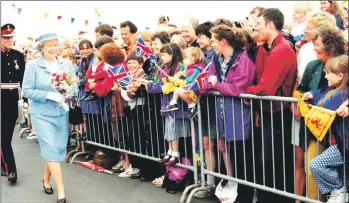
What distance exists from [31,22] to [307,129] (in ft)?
42.5

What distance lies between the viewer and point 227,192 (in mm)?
5422

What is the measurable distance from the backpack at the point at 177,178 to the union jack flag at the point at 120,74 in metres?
1.32

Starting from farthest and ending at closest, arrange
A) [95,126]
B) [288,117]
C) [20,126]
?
[20,126] < [95,126] < [288,117]

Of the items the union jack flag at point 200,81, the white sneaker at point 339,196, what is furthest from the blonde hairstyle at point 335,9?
the white sneaker at point 339,196

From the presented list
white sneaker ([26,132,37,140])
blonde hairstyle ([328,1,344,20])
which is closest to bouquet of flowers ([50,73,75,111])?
blonde hairstyle ([328,1,344,20])

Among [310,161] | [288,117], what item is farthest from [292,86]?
[310,161]

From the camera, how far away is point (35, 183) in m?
6.54

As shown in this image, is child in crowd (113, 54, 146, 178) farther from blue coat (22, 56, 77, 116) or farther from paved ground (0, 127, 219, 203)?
blue coat (22, 56, 77, 116)

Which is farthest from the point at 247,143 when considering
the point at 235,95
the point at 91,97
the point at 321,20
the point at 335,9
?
the point at 335,9

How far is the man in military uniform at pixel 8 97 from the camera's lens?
21.7ft

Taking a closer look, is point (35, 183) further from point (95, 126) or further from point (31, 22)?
point (31, 22)

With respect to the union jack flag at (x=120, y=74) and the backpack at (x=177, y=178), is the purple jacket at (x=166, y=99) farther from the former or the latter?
the backpack at (x=177, y=178)

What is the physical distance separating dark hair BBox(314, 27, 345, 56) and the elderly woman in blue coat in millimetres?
3095

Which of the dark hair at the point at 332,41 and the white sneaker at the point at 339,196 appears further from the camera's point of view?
the dark hair at the point at 332,41
